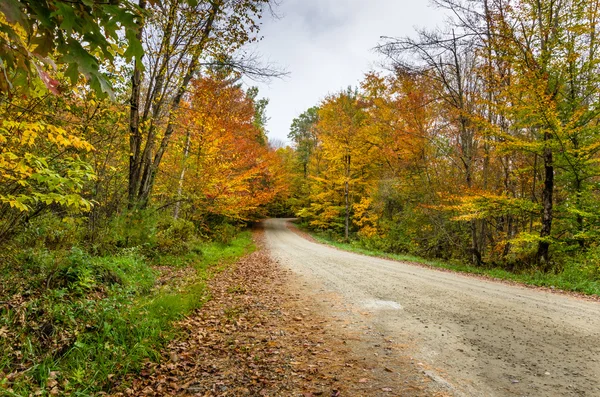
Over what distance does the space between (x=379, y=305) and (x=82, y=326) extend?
4.84 metres

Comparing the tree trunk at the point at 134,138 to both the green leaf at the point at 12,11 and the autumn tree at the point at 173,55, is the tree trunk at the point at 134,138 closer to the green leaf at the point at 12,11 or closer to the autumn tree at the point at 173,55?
the autumn tree at the point at 173,55

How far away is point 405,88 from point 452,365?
1459cm

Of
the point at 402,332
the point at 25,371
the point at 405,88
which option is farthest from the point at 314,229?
the point at 25,371

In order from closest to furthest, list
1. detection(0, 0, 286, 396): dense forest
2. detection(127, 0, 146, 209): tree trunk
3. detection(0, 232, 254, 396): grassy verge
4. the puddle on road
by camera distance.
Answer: detection(0, 0, 286, 396): dense forest → detection(0, 232, 254, 396): grassy verge → the puddle on road → detection(127, 0, 146, 209): tree trunk

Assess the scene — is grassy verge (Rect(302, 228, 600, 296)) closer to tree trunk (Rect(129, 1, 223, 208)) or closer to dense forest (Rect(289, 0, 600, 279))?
dense forest (Rect(289, 0, 600, 279))

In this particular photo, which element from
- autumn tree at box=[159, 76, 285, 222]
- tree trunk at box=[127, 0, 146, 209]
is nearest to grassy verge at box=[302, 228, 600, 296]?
autumn tree at box=[159, 76, 285, 222]

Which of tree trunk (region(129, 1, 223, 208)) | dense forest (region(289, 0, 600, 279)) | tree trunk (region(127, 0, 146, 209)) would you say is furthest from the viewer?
dense forest (region(289, 0, 600, 279))

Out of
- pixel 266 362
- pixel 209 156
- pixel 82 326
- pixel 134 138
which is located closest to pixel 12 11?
pixel 266 362

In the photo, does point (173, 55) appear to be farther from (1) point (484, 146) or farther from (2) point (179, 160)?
(1) point (484, 146)

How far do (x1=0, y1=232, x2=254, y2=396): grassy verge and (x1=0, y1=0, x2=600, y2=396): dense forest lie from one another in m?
0.03

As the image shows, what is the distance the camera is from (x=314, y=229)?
100ft

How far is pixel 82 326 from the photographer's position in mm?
4156

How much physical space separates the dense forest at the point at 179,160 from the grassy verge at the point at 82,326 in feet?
0.08

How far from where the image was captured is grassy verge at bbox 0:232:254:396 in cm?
328
